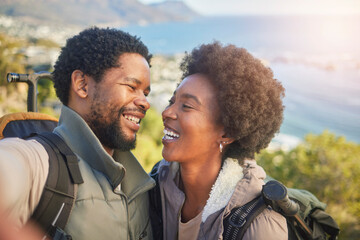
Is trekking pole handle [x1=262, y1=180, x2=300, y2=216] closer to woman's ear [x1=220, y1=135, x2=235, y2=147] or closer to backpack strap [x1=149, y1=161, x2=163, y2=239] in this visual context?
woman's ear [x1=220, y1=135, x2=235, y2=147]

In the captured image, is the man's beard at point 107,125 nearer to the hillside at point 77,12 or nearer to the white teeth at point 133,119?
the white teeth at point 133,119

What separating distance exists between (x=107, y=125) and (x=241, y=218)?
1.26m

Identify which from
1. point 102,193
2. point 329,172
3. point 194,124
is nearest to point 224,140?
point 194,124

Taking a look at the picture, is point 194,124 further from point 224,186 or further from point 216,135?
point 224,186

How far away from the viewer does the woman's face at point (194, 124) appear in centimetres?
226

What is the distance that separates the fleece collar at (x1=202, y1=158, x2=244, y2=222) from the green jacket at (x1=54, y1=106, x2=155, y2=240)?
0.50 metres

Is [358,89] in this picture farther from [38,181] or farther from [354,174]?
[38,181]

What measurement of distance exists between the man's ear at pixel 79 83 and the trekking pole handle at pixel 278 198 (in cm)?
163

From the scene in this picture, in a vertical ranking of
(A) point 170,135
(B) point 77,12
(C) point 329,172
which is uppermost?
(B) point 77,12

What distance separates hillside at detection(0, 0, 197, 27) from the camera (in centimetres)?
9412

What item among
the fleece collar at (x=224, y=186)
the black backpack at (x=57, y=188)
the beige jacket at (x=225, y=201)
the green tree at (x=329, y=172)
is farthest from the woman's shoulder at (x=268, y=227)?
the green tree at (x=329, y=172)

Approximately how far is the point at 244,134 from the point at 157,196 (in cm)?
96

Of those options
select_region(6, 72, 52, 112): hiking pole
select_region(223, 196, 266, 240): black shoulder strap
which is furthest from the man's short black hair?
select_region(223, 196, 266, 240): black shoulder strap

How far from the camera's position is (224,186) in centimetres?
222
